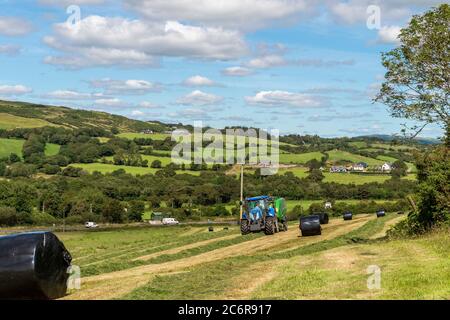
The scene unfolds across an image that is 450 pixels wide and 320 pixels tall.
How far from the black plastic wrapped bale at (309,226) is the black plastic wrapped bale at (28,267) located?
24.1m

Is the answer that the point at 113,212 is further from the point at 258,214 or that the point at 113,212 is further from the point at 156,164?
the point at 258,214

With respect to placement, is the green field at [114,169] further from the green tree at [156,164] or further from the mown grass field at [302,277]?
the mown grass field at [302,277]

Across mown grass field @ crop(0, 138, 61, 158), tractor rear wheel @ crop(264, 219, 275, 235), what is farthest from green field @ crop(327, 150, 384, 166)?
tractor rear wheel @ crop(264, 219, 275, 235)

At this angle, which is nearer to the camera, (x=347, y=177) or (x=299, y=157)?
(x=347, y=177)

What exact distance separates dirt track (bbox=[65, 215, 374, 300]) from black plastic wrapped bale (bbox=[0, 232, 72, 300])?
124 centimetres

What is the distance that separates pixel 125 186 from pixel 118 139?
49932 mm

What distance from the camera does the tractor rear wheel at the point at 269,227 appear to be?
38.8 m

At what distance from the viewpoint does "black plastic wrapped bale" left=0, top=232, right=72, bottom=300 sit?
13508 millimetres

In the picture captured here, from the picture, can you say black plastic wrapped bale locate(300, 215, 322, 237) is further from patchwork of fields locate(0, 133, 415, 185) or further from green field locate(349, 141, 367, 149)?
green field locate(349, 141, 367, 149)

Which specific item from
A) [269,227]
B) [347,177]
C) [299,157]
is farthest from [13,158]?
[269,227]

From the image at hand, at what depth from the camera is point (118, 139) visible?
177625mm

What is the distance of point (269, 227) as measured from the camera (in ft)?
128

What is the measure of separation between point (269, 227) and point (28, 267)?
26.5m

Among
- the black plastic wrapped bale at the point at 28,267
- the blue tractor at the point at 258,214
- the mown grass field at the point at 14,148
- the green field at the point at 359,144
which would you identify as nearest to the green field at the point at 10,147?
the mown grass field at the point at 14,148
